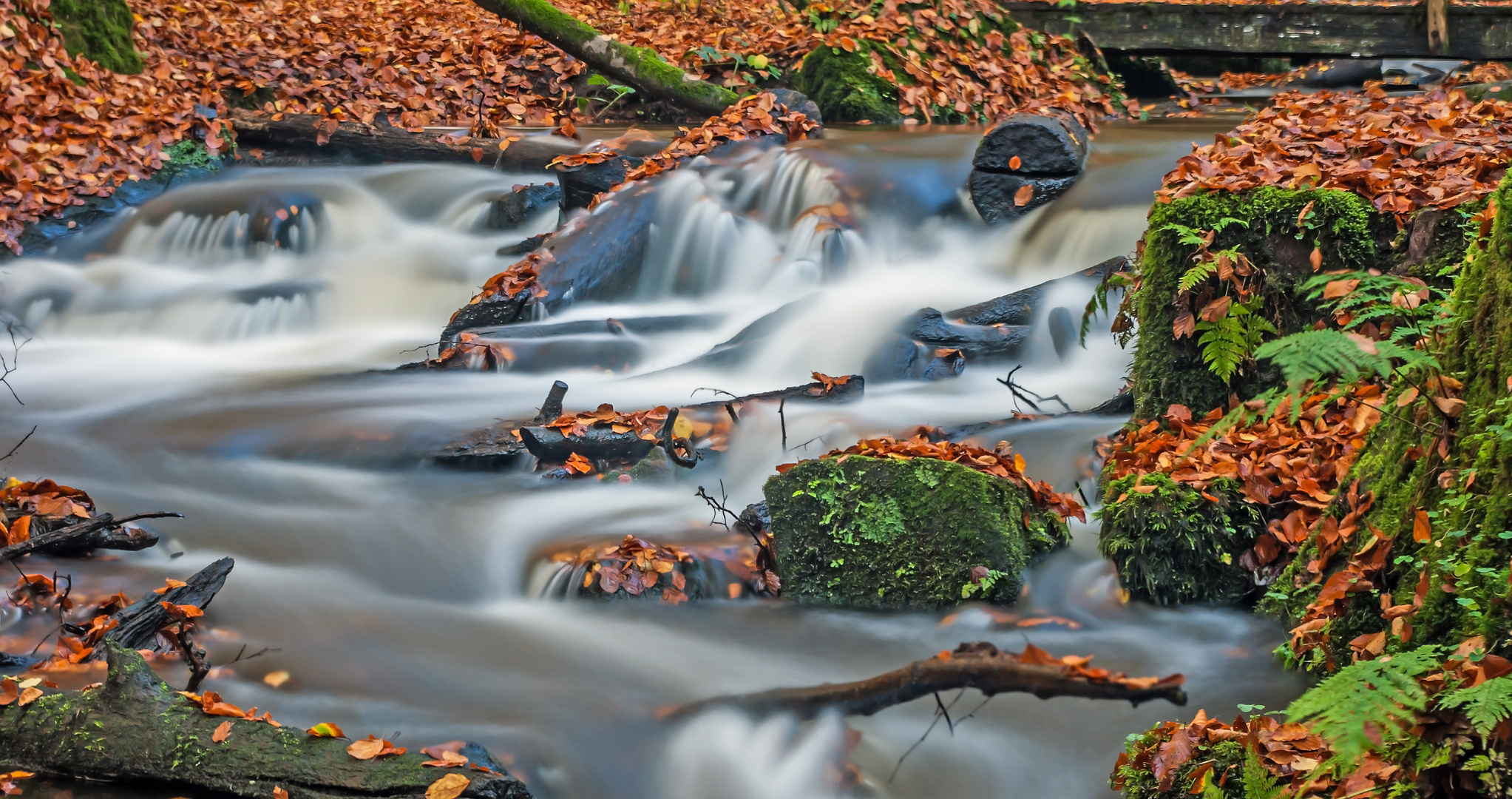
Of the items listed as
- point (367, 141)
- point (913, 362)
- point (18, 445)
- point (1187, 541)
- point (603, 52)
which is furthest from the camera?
point (603, 52)

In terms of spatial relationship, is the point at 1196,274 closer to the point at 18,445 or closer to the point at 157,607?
the point at 157,607

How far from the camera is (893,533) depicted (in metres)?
4.39

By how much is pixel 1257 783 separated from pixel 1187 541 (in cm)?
190

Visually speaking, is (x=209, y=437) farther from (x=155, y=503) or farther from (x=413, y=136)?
(x=413, y=136)

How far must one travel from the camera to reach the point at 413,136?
11227 mm

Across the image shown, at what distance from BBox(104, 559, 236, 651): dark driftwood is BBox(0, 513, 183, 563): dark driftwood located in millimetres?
273

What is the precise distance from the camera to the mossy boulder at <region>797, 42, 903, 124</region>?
37.8ft

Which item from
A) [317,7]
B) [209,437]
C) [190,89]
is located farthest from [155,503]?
[317,7]

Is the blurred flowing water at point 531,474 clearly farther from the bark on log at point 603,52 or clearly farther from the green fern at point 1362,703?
the bark on log at point 603,52

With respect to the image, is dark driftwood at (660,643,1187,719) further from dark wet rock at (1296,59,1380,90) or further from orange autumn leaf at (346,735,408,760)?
dark wet rock at (1296,59,1380,90)

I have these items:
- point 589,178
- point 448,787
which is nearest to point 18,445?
point 589,178

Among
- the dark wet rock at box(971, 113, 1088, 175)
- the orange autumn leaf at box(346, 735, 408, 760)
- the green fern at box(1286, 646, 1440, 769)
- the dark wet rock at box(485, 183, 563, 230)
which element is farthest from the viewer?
the dark wet rock at box(485, 183, 563, 230)

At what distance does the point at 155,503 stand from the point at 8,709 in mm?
2595

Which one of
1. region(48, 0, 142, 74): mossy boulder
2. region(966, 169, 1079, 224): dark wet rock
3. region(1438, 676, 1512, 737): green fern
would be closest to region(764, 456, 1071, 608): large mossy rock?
region(1438, 676, 1512, 737): green fern
